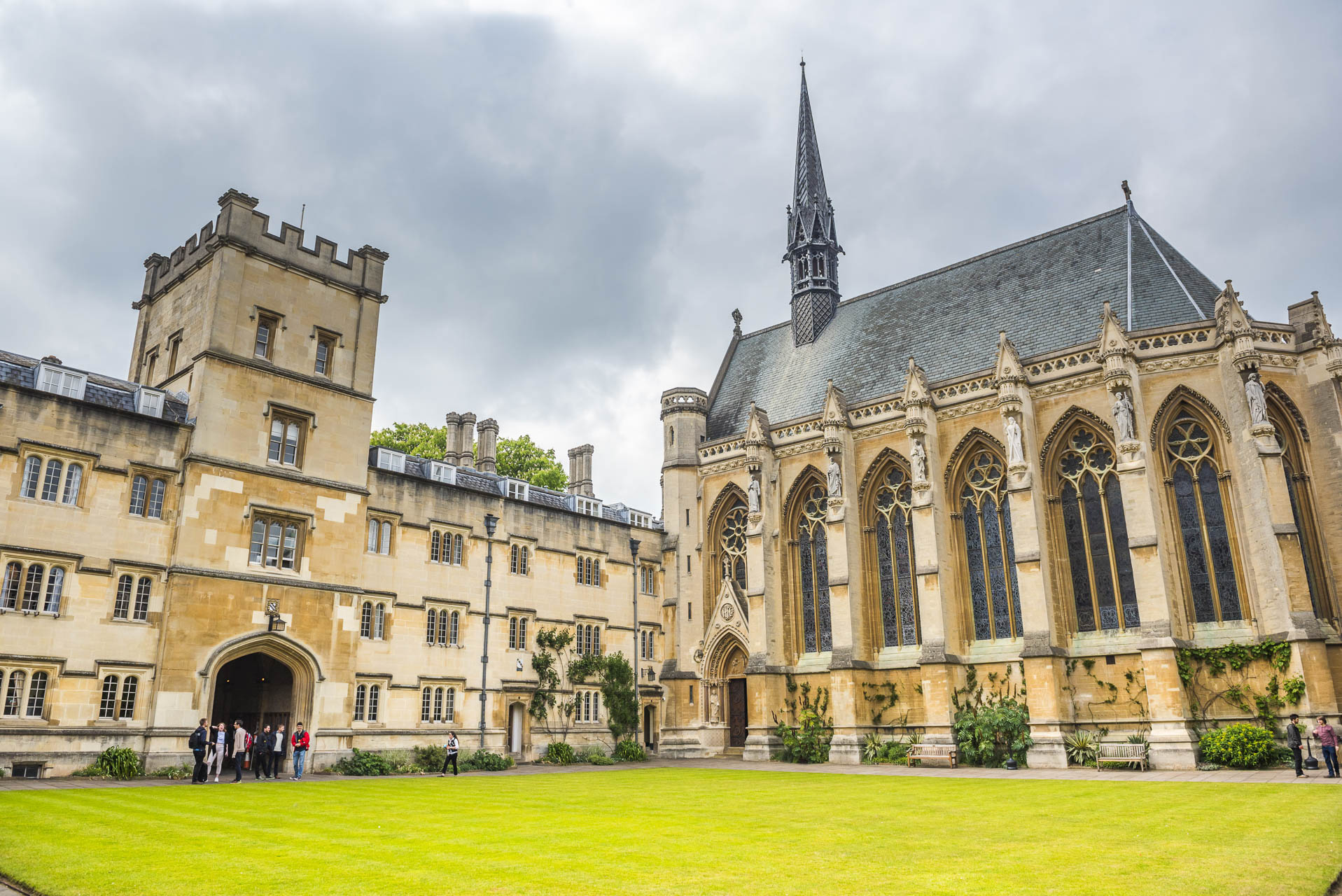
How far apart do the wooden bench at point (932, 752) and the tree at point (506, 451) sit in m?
23.4

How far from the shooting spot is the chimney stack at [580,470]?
138 ft

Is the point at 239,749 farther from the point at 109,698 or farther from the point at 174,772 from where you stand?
the point at 109,698

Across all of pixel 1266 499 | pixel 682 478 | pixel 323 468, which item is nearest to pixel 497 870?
pixel 323 468

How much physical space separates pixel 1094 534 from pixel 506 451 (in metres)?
30.9

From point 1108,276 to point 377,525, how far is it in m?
26.2

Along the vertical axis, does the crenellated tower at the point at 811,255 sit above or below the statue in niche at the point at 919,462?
above

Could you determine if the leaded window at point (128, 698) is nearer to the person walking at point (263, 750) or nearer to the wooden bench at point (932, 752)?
the person walking at point (263, 750)

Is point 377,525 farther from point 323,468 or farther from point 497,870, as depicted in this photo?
point 497,870

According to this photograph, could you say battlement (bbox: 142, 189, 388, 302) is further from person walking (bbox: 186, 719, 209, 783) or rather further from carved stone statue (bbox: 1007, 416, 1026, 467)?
carved stone statue (bbox: 1007, 416, 1026, 467)

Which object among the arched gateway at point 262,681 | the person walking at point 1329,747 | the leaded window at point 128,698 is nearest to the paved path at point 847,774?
the person walking at point 1329,747

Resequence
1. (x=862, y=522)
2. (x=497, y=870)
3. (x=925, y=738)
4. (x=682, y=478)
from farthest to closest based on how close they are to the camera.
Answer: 1. (x=682, y=478)
2. (x=862, y=522)
3. (x=925, y=738)
4. (x=497, y=870)

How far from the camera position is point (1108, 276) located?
3073 cm

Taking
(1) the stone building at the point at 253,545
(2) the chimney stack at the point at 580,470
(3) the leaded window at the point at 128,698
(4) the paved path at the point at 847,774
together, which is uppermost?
(2) the chimney stack at the point at 580,470

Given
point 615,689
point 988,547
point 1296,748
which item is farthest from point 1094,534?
point 615,689
